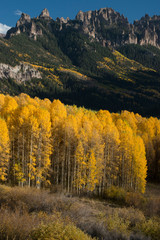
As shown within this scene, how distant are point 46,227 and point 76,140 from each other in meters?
28.4

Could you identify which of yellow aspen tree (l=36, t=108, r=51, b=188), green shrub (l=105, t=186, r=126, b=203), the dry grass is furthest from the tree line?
the dry grass

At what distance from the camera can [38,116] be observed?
33.2 metres

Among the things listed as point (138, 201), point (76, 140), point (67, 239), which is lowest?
point (138, 201)

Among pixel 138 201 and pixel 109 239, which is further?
pixel 138 201

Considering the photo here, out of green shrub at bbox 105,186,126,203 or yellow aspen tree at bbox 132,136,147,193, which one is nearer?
green shrub at bbox 105,186,126,203

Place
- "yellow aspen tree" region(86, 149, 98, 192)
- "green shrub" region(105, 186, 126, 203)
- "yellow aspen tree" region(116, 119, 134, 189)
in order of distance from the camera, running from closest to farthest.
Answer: "green shrub" region(105, 186, 126, 203) < "yellow aspen tree" region(86, 149, 98, 192) < "yellow aspen tree" region(116, 119, 134, 189)

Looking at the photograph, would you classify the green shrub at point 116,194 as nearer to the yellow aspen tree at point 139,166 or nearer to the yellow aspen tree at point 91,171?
the yellow aspen tree at point 91,171

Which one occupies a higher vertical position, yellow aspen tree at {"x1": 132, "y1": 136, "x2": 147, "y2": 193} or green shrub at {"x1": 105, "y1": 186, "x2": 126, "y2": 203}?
yellow aspen tree at {"x1": 132, "y1": 136, "x2": 147, "y2": 193}

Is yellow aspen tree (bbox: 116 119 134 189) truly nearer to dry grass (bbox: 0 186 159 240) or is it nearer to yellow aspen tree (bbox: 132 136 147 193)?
yellow aspen tree (bbox: 132 136 147 193)

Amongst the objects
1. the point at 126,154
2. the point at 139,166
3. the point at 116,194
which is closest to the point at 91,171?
the point at 116,194

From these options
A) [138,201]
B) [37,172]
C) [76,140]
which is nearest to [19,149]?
[37,172]

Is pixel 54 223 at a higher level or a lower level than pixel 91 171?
higher

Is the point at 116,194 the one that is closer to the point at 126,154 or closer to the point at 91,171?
the point at 91,171

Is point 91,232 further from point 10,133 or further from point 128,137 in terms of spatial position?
point 128,137
